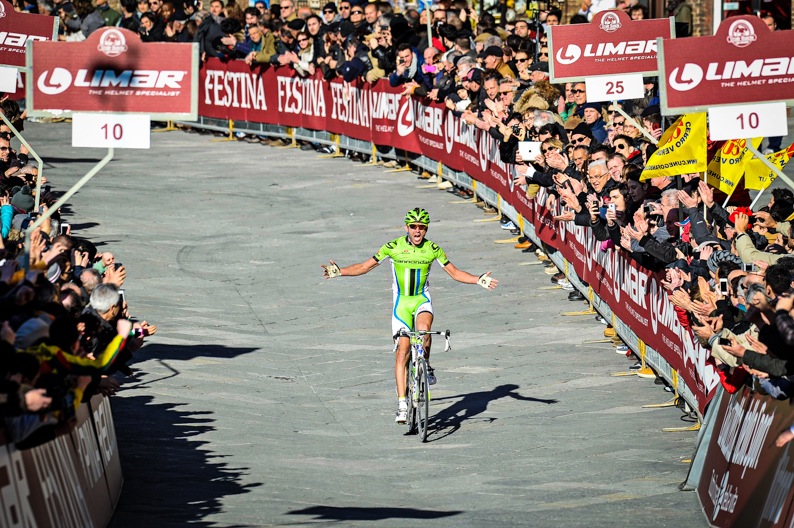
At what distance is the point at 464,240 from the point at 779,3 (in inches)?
591

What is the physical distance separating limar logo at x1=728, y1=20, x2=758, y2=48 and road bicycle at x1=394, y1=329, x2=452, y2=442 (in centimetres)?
406

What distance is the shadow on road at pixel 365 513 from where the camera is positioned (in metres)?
12.6

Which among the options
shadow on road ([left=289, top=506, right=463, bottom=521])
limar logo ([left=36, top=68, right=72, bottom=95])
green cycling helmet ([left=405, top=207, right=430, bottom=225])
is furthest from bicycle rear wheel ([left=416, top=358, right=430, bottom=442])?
limar logo ([left=36, top=68, right=72, bottom=95])

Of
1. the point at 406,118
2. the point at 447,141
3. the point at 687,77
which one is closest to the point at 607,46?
the point at 687,77

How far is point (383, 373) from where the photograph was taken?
18844mm

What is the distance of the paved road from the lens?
44.0 feet

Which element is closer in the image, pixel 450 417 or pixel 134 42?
pixel 134 42

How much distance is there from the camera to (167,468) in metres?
14.4

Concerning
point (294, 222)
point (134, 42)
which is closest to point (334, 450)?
point (134, 42)

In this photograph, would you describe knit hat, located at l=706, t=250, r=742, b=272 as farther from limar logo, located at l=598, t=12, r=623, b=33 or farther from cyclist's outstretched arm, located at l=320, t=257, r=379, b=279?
limar logo, located at l=598, t=12, r=623, b=33

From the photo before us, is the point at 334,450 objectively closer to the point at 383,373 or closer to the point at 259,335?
the point at 383,373

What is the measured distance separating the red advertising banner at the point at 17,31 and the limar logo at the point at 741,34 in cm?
867

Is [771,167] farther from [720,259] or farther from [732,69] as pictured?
[720,259]

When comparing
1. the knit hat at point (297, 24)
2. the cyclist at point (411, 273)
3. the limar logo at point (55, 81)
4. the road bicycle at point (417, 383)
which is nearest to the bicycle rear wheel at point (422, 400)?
the road bicycle at point (417, 383)
